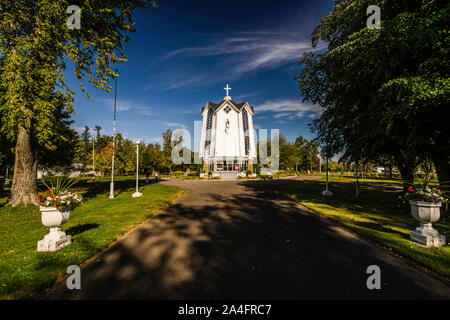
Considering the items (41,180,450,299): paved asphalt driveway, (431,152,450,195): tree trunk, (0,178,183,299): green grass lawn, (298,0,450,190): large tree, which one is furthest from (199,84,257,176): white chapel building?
(41,180,450,299): paved asphalt driveway

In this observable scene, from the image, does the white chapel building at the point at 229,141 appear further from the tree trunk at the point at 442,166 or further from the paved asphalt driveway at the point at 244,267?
the paved asphalt driveway at the point at 244,267

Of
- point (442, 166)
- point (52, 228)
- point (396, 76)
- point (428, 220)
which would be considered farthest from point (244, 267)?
point (442, 166)

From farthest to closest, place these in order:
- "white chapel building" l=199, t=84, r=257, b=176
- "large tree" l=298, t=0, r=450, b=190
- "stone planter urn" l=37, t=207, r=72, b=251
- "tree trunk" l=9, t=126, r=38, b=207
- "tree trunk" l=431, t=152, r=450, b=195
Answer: "white chapel building" l=199, t=84, r=257, b=176 < "tree trunk" l=9, t=126, r=38, b=207 < "tree trunk" l=431, t=152, r=450, b=195 < "large tree" l=298, t=0, r=450, b=190 < "stone planter urn" l=37, t=207, r=72, b=251

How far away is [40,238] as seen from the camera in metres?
5.36

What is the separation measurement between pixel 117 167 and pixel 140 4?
3731cm

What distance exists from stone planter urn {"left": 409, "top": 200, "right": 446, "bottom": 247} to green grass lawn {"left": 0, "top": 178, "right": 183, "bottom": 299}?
836cm

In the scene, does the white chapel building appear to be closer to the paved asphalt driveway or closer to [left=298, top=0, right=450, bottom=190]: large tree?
[left=298, top=0, right=450, bottom=190]: large tree

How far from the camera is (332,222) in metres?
7.07

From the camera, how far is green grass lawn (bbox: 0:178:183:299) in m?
3.27

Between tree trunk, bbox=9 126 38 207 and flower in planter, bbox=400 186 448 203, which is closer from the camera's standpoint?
flower in planter, bbox=400 186 448 203

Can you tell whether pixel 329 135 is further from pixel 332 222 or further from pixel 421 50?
pixel 332 222

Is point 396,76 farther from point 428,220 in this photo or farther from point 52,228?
point 52,228

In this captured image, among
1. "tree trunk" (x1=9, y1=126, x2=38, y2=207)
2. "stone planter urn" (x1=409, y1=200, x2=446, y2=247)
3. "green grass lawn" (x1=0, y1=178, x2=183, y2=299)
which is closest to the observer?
"green grass lawn" (x1=0, y1=178, x2=183, y2=299)

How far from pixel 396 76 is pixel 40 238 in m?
14.5
